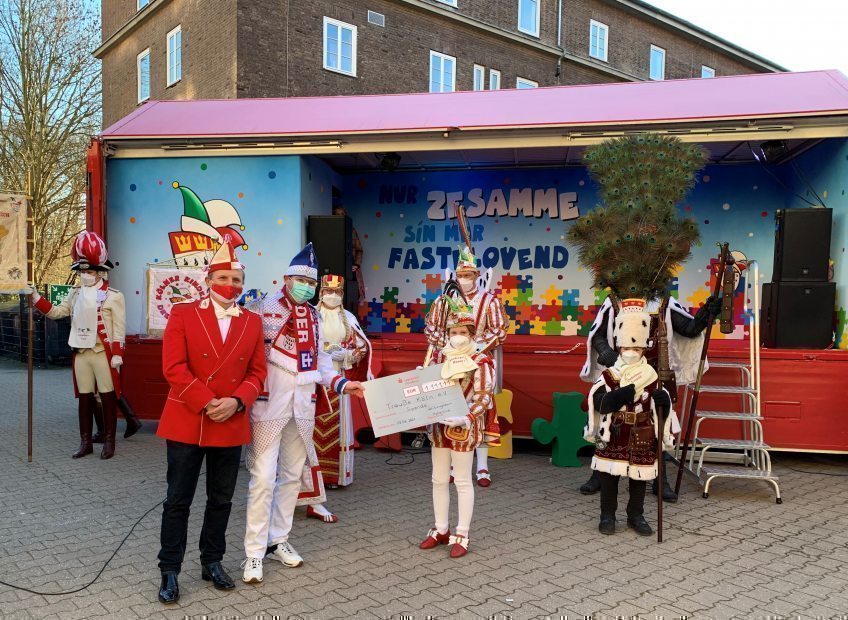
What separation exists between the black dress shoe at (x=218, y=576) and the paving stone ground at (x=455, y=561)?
0.06 meters

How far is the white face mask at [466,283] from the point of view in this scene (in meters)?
5.83

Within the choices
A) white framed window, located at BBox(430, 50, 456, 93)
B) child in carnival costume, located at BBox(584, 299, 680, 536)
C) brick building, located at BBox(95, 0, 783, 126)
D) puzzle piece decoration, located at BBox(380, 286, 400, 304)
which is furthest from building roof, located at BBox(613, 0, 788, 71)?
child in carnival costume, located at BBox(584, 299, 680, 536)

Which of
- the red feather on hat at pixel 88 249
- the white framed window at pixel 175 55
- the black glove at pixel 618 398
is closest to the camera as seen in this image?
the black glove at pixel 618 398

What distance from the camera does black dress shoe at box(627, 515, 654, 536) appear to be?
4617mm

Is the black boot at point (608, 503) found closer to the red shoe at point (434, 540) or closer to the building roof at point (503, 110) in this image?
the red shoe at point (434, 540)

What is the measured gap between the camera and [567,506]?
5.32 metres

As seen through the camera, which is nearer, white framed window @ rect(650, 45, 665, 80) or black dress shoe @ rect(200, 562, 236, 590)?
black dress shoe @ rect(200, 562, 236, 590)

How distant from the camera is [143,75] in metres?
20.1

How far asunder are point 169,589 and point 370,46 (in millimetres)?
17572

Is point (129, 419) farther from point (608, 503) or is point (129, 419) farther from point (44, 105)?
point (44, 105)

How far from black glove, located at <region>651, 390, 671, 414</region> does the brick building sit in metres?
14.1

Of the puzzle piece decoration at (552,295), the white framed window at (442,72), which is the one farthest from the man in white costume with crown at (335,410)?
the white framed window at (442,72)

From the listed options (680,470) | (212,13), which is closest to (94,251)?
(680,470)

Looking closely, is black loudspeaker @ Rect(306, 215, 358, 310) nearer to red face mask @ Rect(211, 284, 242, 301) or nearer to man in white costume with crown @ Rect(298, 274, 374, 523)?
man in white costume with crown @ Rect(298, 274, 374, 523)
